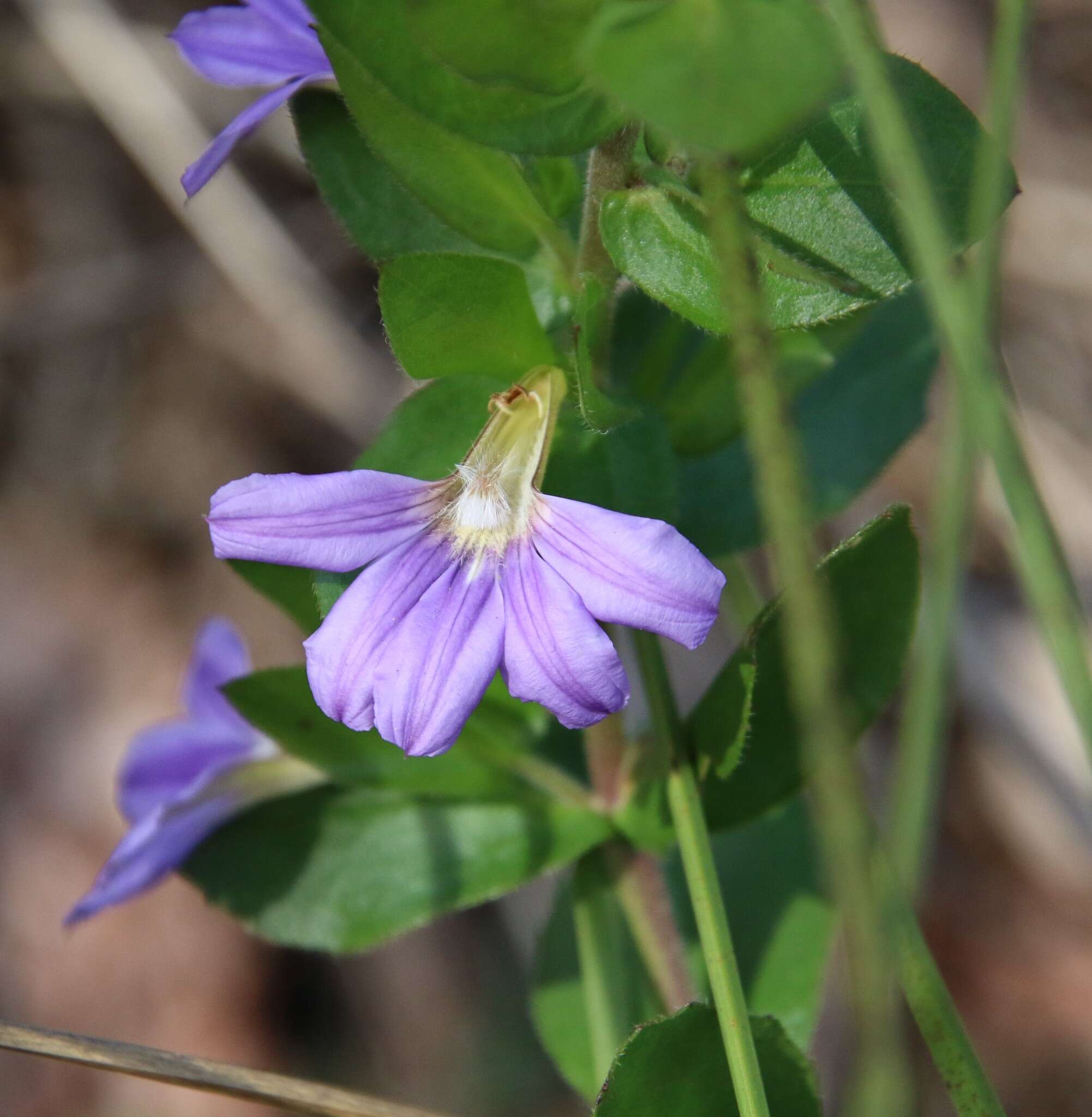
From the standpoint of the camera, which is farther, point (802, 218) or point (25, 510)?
point (25, 510)

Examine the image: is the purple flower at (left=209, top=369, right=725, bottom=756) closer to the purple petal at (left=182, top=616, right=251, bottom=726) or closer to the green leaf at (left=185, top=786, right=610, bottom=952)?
the green leaf at (left=185, top=786, right=610, bottom=952)

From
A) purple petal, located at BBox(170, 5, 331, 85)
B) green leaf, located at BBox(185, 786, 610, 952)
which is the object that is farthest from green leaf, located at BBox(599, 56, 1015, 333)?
green leaf, located at BBox(185, 786, 610, 952)

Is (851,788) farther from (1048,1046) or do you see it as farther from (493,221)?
(1048,1046)

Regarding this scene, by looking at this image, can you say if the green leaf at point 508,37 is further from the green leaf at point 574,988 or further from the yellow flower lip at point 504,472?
the green leaf at point 574,988

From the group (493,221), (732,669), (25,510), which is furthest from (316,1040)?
(493,221)

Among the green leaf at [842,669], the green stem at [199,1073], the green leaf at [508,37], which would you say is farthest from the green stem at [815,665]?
the green stem at [199,1073]

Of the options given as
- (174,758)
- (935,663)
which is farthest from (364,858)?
(935,663)

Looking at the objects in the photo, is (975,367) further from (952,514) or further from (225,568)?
(225,568)
